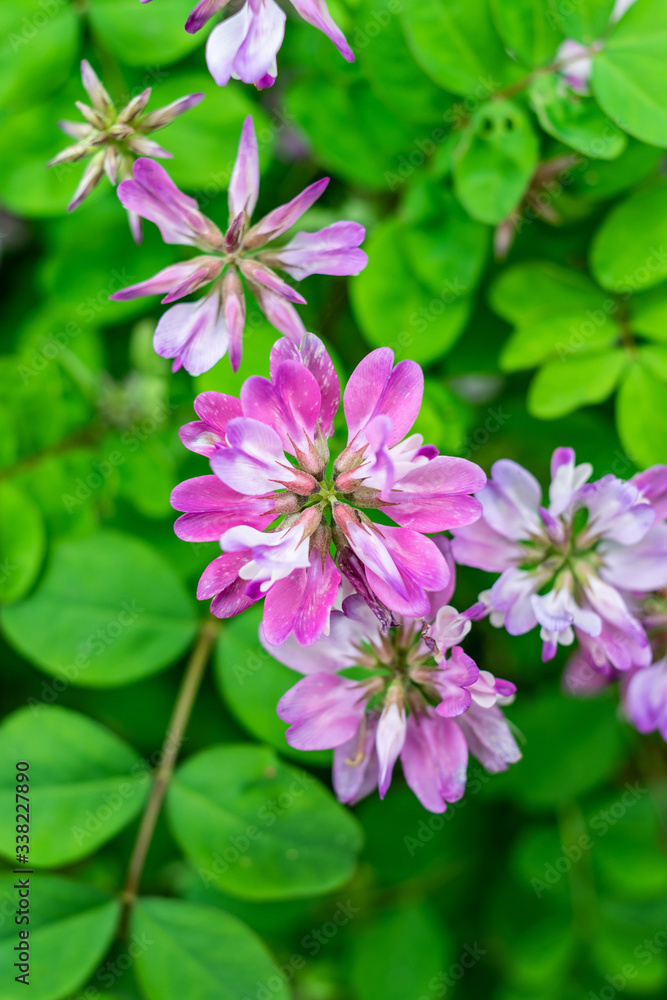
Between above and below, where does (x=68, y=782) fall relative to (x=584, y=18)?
below

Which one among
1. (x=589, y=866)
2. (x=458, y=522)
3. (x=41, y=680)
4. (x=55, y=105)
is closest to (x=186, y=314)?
(x=458, y=522)

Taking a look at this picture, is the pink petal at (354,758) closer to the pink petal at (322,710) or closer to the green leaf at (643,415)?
the pink petal at (322,710)

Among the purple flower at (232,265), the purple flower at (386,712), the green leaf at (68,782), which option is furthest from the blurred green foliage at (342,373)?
the purple flower at (386,712)

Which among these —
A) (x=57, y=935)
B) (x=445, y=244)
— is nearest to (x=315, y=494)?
(x=445, y=244)

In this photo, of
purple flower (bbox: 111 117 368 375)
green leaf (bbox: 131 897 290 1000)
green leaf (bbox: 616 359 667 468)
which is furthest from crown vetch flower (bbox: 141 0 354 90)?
green leaf (bbox: 131 897 290 1000)

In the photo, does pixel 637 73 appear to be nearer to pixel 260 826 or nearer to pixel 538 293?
pixel 538 293

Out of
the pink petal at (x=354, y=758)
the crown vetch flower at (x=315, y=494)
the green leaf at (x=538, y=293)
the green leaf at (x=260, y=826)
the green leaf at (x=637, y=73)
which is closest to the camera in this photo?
the crown vetch flower at (x=315, y=494)
